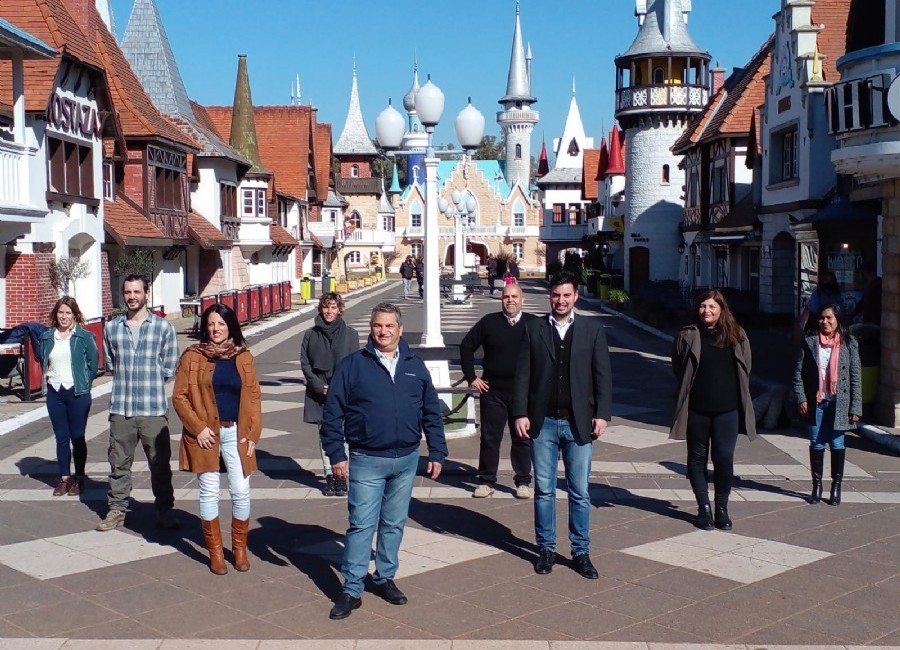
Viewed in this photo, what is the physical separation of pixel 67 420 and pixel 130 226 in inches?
805

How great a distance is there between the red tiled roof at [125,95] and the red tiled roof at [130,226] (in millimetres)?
2143

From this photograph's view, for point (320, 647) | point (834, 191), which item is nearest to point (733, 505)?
point (320, 647)

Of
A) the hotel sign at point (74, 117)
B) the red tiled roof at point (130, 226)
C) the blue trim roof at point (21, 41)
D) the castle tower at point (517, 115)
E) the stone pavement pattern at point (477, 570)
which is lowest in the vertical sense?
the stone pavement pattern at point (477, 570)

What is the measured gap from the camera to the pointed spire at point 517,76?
369 feet

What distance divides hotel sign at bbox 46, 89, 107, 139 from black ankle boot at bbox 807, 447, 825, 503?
53.5ft

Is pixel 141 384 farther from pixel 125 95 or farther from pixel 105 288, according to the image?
pixel 125 95

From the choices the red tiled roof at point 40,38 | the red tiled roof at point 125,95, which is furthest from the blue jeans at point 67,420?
the red tiled roof at point 125,95

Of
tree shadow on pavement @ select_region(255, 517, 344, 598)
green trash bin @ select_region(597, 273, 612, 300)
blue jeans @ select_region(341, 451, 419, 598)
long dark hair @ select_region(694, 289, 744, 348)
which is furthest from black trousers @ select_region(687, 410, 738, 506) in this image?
green trash bin @ select_region(597, 273, 612, 300)

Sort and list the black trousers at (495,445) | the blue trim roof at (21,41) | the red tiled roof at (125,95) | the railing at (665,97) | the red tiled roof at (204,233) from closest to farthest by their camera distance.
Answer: the black trousers at (495,445)
the blue trim roof at (21,41)
the red tiled roof at (125,95)
the red tiled roof at (204,233)
the railing at (665,97)

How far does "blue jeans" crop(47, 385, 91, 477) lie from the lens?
30.3 ft

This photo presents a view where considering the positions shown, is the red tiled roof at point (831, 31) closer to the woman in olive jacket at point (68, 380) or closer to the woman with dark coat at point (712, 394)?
the woman with dark coat at point (712, 394)

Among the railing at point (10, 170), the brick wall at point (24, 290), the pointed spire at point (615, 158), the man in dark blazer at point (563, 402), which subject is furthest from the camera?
the pointed spire at point (615, 158)

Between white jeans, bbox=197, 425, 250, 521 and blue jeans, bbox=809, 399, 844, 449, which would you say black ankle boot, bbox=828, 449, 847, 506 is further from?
white jeans, bbox=197, 425, 250, 521

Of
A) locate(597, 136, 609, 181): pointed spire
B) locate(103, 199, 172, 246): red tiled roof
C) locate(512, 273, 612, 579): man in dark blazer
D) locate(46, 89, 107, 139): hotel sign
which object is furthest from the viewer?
locate(597, 136, 609, 181): pointed spire
